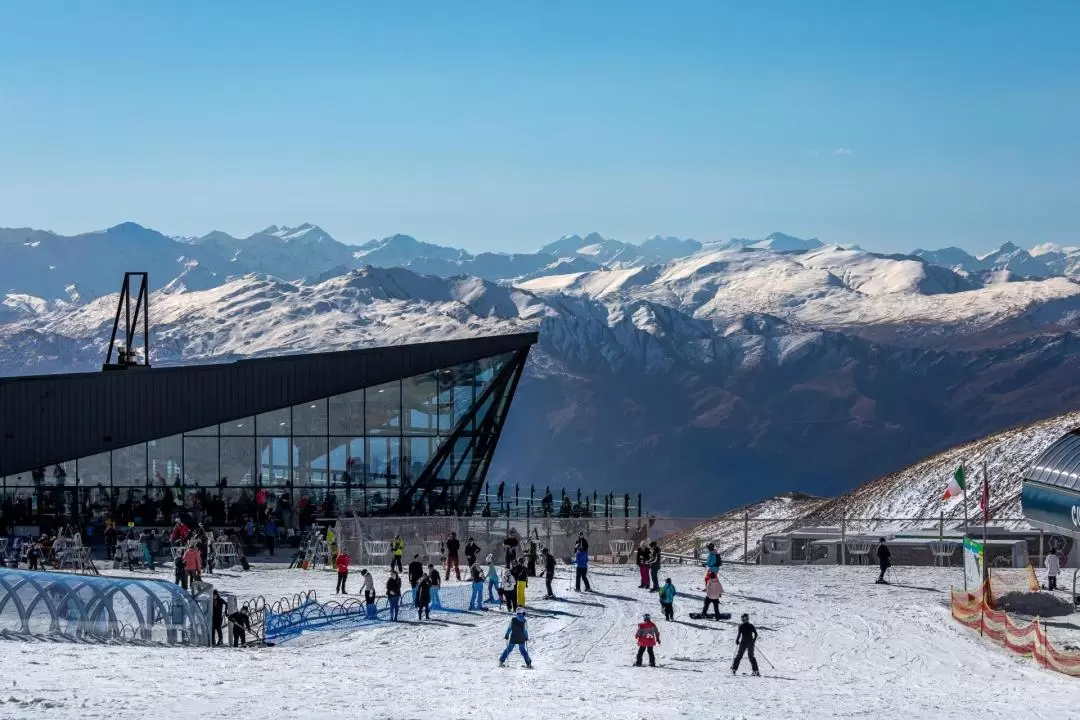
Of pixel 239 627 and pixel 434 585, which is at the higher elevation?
pixel 434 585

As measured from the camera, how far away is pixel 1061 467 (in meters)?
43.5

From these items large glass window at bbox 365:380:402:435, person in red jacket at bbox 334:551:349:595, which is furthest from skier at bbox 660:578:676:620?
large glass window at bbox 365:380:402:435

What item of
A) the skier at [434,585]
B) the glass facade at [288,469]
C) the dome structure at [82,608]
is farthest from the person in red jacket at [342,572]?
the glass facade at [288,469]

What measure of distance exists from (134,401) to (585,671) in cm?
2572

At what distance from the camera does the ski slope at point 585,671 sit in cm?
2397

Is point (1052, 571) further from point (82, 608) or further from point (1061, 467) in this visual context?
point (82, 608)

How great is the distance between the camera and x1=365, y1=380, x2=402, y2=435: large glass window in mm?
52469

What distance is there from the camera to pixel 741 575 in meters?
43.7

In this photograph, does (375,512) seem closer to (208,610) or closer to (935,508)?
(208,610)

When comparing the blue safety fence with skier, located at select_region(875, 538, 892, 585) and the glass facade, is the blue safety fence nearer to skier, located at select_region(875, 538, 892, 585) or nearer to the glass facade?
skier, located at select_region(875, 538, 892, 585)

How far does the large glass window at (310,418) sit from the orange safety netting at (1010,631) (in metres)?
20.5

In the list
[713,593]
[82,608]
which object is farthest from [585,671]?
[82,608]

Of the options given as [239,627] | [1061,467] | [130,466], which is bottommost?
[239,627]

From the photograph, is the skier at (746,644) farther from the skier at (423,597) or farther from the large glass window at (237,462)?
the large glass window at (237,462)
